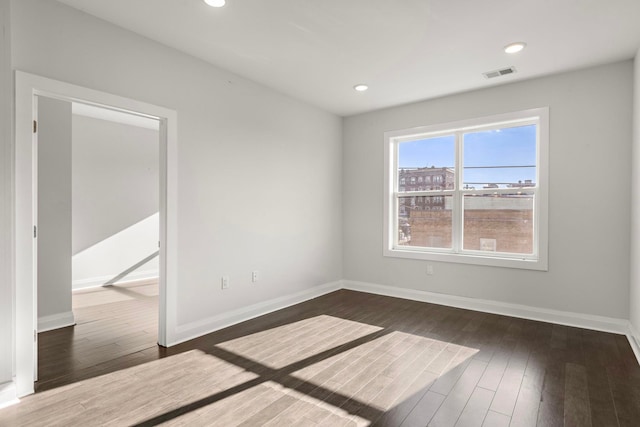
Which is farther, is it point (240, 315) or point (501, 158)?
point (501, 158)

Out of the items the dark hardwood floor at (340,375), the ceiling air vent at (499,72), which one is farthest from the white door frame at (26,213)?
the ceiling air vent at (499,72)

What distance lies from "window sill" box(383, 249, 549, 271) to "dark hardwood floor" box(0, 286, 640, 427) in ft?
2.06

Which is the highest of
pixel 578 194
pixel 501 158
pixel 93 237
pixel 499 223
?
pixel 501 158

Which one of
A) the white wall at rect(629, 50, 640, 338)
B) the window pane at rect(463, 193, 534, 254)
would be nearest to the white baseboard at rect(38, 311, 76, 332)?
the window pane at rect(463, 193, 534, 254)

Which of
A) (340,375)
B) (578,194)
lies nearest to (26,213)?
(340,375)

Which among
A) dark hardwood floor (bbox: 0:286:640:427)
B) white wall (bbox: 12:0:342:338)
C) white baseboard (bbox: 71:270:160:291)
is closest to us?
dark hardwood floor (bbox: 0:286:640:427)

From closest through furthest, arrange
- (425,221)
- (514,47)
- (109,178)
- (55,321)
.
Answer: (514,47) < (55,321) < (425,221) < (109,178)

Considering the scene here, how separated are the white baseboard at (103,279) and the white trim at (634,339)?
18.2 ft

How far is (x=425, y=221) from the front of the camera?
4.82 m

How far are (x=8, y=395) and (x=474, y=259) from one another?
4.45m

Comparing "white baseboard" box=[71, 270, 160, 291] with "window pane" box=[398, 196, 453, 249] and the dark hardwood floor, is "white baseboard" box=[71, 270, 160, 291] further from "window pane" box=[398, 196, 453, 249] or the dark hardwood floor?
"window pane" box=[398, 196, 453, 249]

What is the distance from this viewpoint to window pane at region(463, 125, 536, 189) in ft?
13.2

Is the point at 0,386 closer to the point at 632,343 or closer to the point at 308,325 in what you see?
the point at 308,325

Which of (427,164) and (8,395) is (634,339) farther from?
(8,395)
